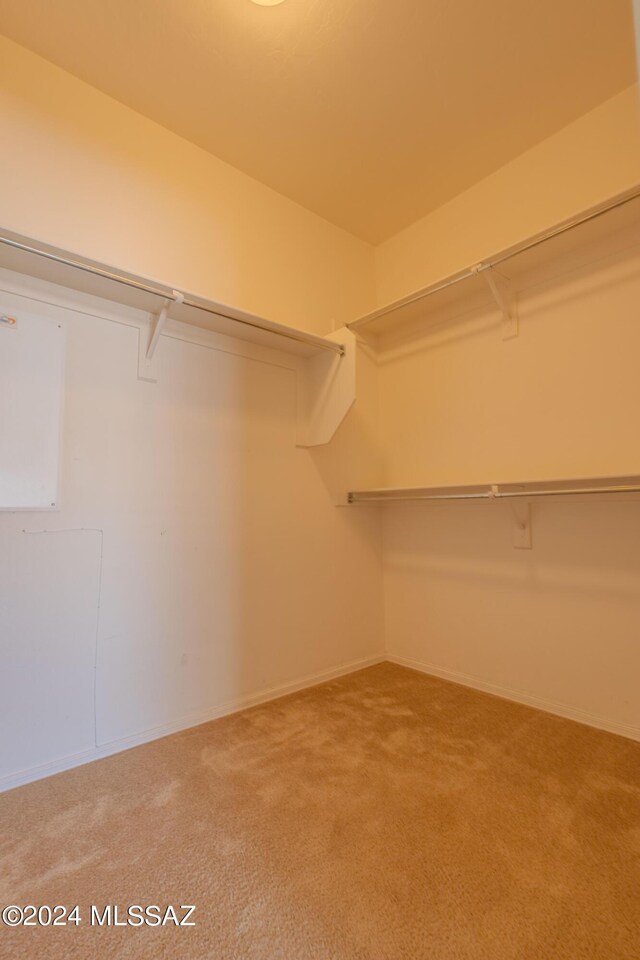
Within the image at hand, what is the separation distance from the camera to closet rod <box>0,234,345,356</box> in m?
1.59

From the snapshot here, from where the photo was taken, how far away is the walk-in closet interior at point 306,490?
1215 millimetres

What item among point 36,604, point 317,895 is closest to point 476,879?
point 317,895

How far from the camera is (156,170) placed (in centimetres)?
218

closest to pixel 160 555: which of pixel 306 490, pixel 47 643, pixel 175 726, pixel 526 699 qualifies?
pixel 47 643

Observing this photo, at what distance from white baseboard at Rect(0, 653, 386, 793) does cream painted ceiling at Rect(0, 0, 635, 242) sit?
2.87 m

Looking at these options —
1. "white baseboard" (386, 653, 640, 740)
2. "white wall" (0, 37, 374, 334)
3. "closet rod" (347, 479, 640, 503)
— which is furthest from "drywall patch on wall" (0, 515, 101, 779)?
"white baseboard" (386, 653, 640, 740)

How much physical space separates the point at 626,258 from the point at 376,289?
1605 millimetres

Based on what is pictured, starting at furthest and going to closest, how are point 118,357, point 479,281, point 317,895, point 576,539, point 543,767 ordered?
point 479,281
point 576,539
point 118,357
point 543,767
point 317,895

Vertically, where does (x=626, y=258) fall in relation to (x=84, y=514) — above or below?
above

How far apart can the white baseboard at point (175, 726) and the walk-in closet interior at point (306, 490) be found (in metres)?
0.01

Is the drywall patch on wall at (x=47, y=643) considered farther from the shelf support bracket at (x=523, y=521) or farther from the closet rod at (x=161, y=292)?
the shelf support bracket at (x=523, y=521)

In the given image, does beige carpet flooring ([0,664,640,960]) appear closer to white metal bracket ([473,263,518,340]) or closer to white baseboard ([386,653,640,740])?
white baseboard ([386,653,640,740])

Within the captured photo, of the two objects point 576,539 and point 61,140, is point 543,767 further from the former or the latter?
point 61,140

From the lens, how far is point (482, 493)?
7.66ft
